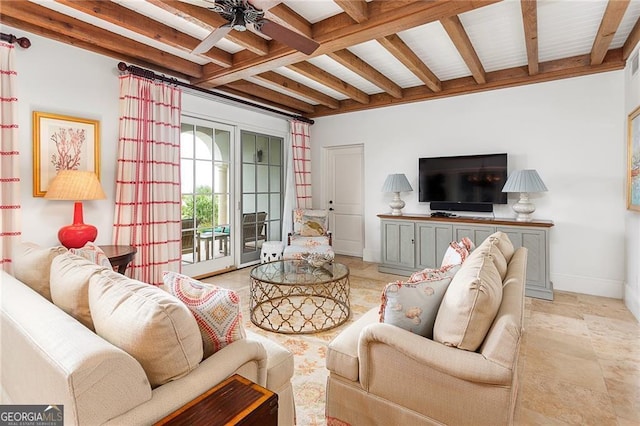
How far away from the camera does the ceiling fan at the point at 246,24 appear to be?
193 centimetres

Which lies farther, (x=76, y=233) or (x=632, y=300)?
(x=632, y=300)

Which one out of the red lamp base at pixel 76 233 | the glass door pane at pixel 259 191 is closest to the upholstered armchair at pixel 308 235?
the glass door pane at pixel 259 191

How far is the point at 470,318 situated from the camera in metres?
1.28

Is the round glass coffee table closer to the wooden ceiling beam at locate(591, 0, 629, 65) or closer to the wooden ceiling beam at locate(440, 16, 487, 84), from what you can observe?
the wooden ceiling beam at locate(440, 16, 487, 84)

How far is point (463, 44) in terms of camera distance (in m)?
3.08

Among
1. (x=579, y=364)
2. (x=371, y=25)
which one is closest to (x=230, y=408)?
(x=579, y=364)

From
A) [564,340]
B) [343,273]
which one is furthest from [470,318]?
[564,340]

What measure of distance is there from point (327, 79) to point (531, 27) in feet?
7.22

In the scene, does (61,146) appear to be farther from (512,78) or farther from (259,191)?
(512,78)

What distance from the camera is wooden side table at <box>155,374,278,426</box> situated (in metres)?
0.88

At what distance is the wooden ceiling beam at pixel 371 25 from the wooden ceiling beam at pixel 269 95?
960 millimetres

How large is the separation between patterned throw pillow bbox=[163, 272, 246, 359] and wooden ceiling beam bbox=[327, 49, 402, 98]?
2.80 meters

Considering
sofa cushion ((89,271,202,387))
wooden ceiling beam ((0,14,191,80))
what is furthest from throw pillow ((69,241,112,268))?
wooden ceiling beam ((0,14,191,80))

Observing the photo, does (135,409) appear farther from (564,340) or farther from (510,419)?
(564,340)
